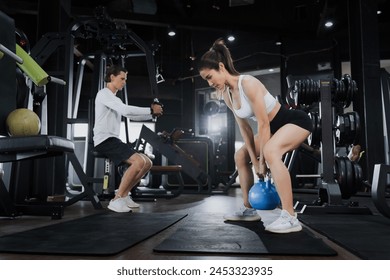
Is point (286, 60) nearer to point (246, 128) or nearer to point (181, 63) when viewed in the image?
point (181, 63)

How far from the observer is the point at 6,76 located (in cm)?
213

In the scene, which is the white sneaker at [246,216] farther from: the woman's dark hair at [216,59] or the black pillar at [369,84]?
the black pillar at [369,84]

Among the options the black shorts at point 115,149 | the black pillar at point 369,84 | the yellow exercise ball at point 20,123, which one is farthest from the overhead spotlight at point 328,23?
the yellow exercise ball at point 20,123

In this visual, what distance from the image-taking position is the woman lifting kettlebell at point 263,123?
172cm

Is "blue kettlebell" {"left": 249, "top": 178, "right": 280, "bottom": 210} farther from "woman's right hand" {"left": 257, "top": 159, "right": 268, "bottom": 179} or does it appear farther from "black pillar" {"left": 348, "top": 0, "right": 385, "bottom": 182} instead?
"black pillar" {"left": 348, "top": 0, "right": 385, "bottom": 182}

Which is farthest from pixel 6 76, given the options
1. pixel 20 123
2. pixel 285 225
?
pixel 285 225

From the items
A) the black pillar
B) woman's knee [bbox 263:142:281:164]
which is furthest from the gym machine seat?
the black pillar

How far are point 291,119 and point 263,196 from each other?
430 millimetres

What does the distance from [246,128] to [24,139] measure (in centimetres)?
123

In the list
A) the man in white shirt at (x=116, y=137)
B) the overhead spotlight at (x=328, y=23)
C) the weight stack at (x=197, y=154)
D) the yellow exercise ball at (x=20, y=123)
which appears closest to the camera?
the yellow exercise ball at (x=20, y=123)

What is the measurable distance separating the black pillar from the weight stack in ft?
7.63

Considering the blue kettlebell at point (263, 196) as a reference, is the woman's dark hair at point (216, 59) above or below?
above

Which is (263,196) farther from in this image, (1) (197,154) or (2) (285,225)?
(1) (197,154)
